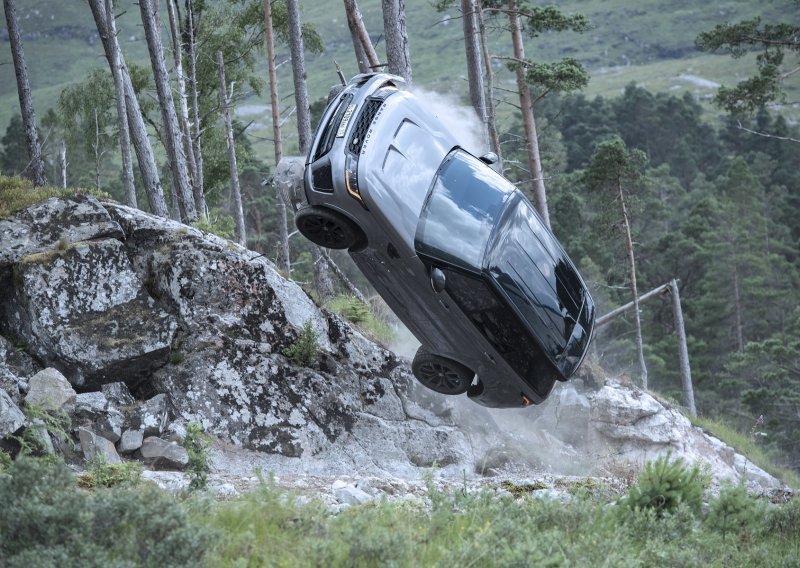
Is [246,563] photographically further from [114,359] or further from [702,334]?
[702,334]

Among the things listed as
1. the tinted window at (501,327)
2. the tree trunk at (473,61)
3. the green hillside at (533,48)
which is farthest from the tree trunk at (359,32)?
the green hillside at (533,48)

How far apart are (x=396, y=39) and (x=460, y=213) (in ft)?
20.0

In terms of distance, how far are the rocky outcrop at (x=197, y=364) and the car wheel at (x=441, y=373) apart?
1306mm

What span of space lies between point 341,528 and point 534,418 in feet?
27.5

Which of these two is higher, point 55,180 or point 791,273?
point 55,180

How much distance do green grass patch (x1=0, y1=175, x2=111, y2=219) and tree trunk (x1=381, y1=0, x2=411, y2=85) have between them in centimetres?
508

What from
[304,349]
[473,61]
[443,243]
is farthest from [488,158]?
[473,61]

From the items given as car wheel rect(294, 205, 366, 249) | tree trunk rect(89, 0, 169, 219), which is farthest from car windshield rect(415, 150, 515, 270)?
tree trunk rect(89, 0, 169, 219)

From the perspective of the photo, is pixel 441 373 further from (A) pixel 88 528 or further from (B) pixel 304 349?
(A) pixel 88 528

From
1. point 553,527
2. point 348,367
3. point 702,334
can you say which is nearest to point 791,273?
point 702,334

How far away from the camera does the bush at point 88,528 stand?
4523 mm

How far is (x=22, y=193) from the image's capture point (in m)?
10.6

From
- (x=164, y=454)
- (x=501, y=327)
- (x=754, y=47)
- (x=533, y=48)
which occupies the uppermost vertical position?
(x=754, y=47)

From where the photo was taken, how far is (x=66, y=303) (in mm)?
9844
